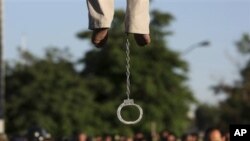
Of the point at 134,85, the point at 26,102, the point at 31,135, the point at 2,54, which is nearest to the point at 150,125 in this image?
the point at 134,85

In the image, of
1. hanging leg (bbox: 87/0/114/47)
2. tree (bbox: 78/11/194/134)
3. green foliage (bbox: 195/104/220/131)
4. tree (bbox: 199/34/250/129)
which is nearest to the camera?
hanging leg (bbox: 87/0/114/47)

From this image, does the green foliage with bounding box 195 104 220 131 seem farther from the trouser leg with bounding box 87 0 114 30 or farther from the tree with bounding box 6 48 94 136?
the trouser leg with bounding box 87 0 114 30

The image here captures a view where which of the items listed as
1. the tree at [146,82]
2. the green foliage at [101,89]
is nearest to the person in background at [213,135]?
the green foliage at [101,89]

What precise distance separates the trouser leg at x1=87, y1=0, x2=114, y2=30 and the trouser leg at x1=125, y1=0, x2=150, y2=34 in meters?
0.19

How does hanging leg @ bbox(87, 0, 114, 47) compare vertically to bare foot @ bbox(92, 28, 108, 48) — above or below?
above

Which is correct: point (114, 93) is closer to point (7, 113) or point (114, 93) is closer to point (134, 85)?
point (134, 85)

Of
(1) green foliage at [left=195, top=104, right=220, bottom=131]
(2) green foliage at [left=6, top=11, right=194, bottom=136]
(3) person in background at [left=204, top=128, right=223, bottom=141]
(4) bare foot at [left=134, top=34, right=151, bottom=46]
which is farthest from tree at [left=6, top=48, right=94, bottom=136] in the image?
(1) green foliage at [left=195, top=104, right=220, bottom=131]

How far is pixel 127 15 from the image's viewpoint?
862 centimetres

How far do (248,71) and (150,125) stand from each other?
3641 cm

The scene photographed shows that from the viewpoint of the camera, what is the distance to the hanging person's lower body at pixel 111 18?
8492 mm

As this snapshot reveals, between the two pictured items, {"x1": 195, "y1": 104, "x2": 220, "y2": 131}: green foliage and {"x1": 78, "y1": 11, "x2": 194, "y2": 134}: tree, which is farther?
{"x1": 195, "y1": 104, "x2": 220, "y2": 131}: green foliage

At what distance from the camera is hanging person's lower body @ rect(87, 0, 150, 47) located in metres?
8.49

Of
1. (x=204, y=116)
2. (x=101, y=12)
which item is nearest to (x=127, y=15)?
(x=101, y=12)

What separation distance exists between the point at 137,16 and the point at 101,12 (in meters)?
0.35
